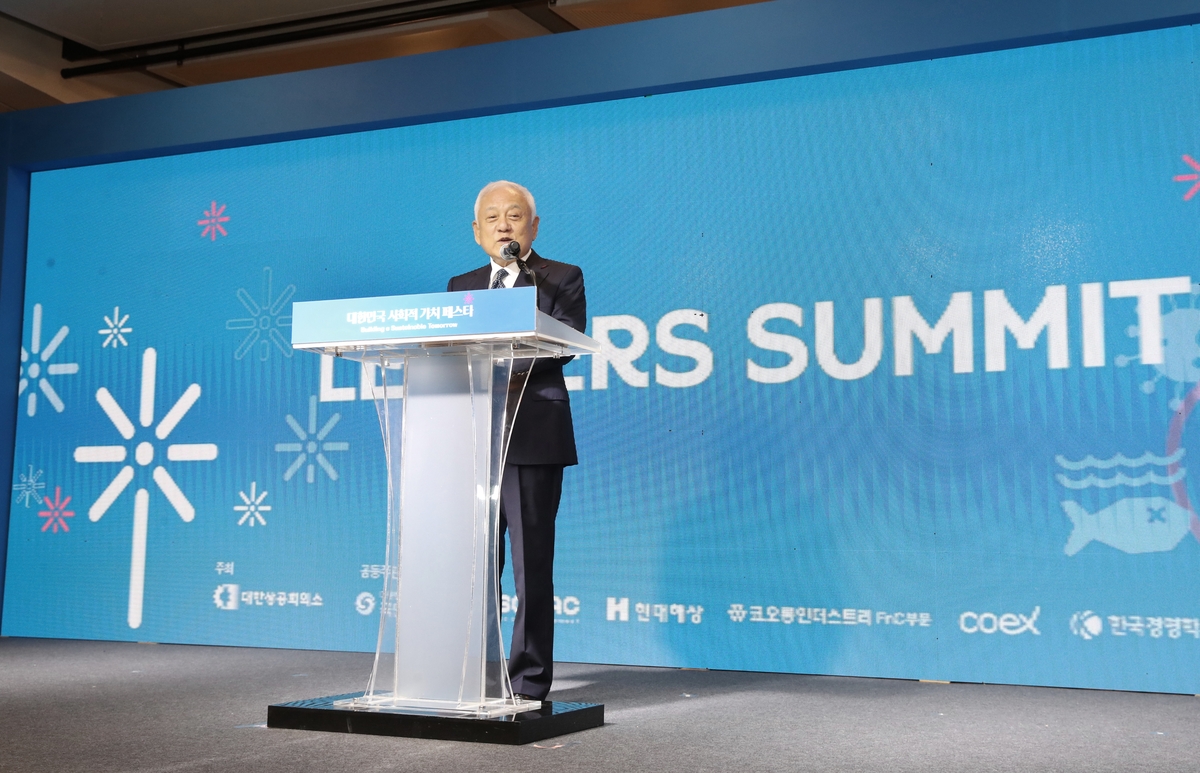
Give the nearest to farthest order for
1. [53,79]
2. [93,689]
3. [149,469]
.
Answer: [93,689], [149,469], [53,79]

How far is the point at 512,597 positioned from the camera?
15.6ft

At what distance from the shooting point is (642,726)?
9.93 ft

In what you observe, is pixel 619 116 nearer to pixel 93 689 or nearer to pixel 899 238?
pixel 899 238

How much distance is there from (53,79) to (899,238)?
532 centimetres

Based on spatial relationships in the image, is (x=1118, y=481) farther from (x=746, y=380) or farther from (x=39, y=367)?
(x=39, y=367)

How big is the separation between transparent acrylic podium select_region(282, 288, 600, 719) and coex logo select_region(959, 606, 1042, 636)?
1.93 meters

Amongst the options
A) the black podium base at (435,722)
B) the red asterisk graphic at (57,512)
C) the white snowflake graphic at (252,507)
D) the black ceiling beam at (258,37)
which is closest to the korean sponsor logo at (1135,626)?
the black podium base at (435,722)

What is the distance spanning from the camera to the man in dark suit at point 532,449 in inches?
121

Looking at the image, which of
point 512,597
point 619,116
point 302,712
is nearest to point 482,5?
point 619,116

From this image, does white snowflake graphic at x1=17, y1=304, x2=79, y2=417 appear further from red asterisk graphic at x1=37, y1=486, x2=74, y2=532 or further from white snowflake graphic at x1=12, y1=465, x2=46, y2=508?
red asterisk graphic at x1=37, y1=486, x2=74, y2=532

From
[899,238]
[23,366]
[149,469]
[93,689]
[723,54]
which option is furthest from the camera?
[23,366]

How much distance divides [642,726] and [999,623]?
65.2 inches

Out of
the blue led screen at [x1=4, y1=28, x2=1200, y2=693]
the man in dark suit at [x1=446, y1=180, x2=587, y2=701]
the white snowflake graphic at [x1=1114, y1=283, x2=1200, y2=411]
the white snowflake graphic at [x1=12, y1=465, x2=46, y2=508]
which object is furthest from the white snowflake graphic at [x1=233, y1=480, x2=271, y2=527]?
the white snowflake graphic at [x1=1114, y1=283, x2=1200, y2=411]

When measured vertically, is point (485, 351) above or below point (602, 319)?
below
